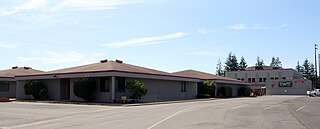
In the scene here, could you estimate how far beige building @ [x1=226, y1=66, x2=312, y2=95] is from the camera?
311 feet

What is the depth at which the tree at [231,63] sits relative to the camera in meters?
149

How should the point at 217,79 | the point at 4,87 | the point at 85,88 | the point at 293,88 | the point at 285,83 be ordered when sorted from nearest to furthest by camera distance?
the point at 85,88, the point at 4,87, the point at 217,79, the point at 293,88, the point at 285,83

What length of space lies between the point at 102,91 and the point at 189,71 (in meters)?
31.5

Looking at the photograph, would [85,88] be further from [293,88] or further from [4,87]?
[293,88]

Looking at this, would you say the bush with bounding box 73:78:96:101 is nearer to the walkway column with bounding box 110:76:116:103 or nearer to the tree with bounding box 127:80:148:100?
the walkway column with bounding box 110:76:116:103

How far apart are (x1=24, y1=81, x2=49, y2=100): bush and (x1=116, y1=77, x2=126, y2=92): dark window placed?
10.1 m

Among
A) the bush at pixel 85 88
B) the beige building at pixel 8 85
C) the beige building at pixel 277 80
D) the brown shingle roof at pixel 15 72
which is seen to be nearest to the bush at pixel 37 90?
the bush at pixel 85 88

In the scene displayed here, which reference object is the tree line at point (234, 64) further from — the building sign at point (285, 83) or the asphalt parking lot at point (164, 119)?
the asphalt parking lot at point (164, 119)

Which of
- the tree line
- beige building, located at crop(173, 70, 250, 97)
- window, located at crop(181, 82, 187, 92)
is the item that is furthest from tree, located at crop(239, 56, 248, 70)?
window, located at crop(181, 82, 187, 92)

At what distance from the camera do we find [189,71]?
226 ft

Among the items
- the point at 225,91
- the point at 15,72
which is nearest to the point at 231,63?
the point at 225,91

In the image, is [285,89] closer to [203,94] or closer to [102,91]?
[203,94]

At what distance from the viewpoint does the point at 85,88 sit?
38.4 metres

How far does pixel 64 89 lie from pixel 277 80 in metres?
66.2
